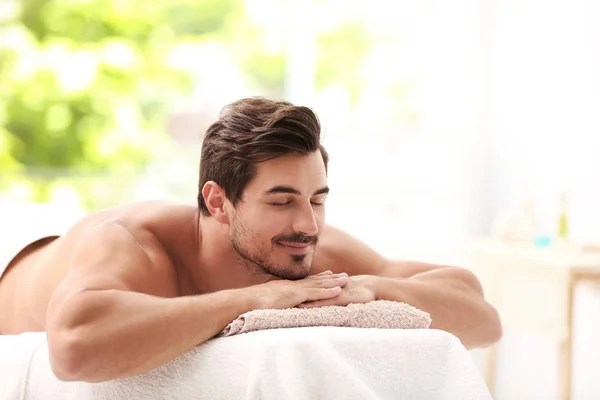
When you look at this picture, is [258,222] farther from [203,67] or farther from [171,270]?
[203,67]

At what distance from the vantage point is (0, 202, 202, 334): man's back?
1.84 m

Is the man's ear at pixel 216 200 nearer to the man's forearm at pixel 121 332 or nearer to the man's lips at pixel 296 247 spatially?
the man's lips at pixel 296 247

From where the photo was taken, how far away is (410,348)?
4.59 ft

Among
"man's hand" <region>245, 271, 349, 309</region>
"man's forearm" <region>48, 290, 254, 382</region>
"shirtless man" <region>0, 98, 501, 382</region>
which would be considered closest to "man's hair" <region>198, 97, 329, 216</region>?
"shirtless man" <region>0, 98, 501, 382</region>

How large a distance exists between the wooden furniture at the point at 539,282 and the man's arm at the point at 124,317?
1700 millimetres

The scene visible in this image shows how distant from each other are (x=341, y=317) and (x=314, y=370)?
0.80ft

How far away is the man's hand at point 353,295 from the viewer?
5.26 ft

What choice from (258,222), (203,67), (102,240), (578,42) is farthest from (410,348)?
(203,67)

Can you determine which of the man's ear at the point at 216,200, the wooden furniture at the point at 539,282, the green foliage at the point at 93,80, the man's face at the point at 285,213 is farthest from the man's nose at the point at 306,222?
the green foliage at the point at 93,80

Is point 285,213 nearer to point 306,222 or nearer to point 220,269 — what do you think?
point 306,222

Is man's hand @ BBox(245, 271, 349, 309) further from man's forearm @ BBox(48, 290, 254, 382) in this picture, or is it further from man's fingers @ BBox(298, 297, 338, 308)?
man's forearm @ BBox(48, 290, 254, 382)

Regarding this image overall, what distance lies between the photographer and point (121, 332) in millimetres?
1391

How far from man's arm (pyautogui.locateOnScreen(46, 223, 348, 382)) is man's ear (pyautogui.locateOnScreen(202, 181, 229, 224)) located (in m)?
0.28

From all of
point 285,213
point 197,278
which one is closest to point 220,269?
point 197,278
